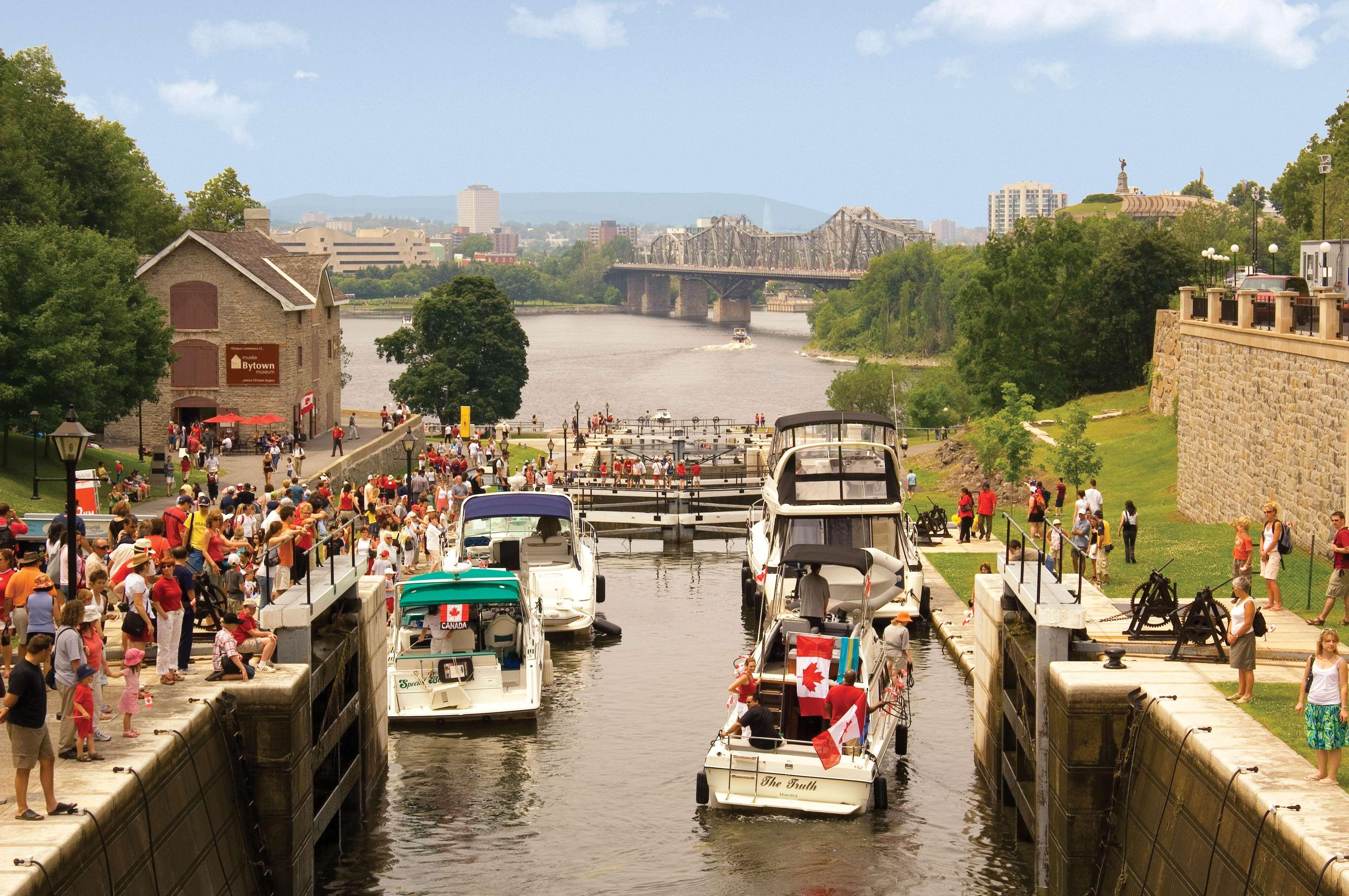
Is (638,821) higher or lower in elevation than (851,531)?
lower

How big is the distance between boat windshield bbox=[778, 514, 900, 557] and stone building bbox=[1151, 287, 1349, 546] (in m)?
7.90

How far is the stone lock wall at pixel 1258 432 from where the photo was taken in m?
29.5

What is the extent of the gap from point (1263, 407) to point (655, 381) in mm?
114266

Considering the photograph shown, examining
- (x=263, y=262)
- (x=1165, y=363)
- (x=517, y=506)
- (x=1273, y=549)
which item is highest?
(x=263, y=262)

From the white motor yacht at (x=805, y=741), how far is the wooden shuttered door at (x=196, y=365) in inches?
1800

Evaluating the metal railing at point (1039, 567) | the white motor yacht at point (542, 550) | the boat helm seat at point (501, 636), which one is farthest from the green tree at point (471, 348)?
the metal railing at point (1039, 567)

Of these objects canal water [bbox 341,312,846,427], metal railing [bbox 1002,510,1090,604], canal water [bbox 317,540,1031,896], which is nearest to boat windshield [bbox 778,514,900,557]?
canal water [bbox 317,540,1031,896]

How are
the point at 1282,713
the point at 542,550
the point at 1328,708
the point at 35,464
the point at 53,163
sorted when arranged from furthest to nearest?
the point at 53,163
the point at 35,464
the point at 542,550
the point at 1282,713
the point at 1328,708

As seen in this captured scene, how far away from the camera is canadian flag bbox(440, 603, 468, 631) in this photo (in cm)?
2428

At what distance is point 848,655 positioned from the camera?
21.2 metres

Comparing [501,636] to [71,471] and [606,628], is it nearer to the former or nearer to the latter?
[606,628]

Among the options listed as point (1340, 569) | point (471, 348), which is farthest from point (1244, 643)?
point (471, 348)

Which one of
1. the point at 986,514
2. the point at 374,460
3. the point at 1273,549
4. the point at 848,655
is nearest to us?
the point at 848,655

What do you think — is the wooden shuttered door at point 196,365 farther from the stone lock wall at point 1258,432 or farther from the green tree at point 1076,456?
the stone lock wall at point 1258,432
